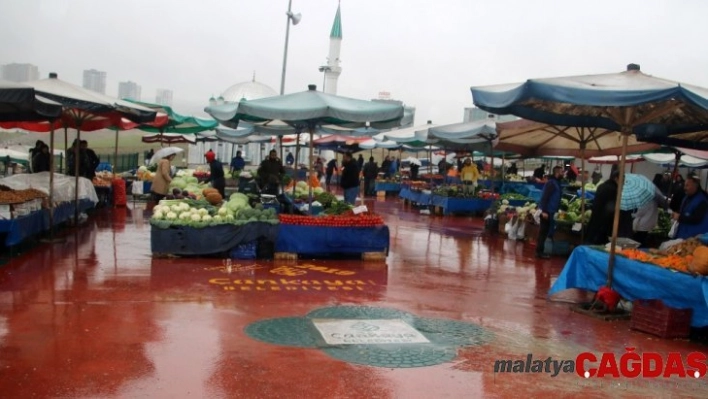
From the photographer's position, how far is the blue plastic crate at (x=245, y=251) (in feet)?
37.2

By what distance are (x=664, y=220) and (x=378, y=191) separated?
17.4m

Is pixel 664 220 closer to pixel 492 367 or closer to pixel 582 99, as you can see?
pixel 582 99

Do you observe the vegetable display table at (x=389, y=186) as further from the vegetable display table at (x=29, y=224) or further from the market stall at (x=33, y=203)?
the vegetable display table at (x=29, y=224)

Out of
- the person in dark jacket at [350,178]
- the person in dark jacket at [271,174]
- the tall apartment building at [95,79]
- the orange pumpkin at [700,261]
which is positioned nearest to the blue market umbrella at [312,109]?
the person in dark jacket at [271,174]

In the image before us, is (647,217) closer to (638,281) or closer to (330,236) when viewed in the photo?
(638,281)

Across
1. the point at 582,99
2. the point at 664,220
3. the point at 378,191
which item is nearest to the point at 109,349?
the point at 582,99

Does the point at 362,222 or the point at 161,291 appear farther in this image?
the point at 362,222

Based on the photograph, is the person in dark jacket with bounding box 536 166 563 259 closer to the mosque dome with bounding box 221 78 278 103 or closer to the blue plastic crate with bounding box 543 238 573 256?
the blue plastic crate with bounding box 543 238 573 256

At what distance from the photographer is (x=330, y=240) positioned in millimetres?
11578

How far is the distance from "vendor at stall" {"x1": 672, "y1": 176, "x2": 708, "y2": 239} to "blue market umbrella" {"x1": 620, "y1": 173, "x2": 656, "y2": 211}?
3.04 feet

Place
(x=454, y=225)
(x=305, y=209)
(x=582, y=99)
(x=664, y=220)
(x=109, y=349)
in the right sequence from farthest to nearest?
1. (x=454, y=225)
2. (x=664, y=220)
3. (x=305, y=209)
4. (x=582, y=99)
5. (x=109, y=349)

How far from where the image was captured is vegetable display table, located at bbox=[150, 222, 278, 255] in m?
11.1

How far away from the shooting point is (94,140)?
131 feet

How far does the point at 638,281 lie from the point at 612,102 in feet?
7.65
